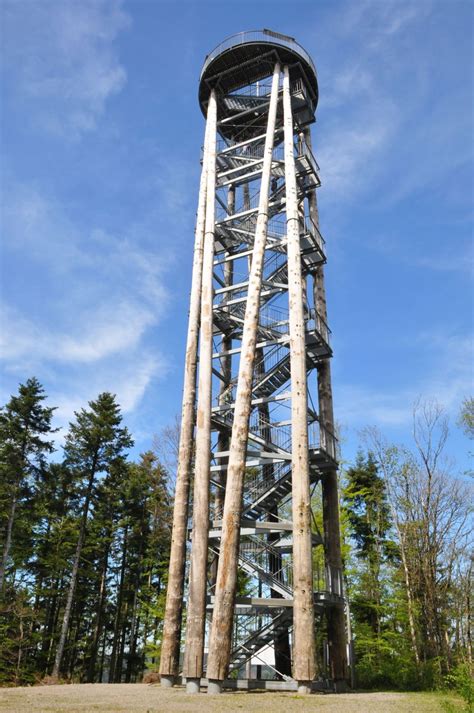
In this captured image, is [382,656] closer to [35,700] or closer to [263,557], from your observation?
[263,557]

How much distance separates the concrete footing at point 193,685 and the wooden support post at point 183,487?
4.44ft

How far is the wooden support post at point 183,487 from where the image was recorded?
14.2 meters

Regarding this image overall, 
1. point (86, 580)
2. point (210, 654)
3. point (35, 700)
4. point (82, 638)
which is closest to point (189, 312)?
point (210, 654)

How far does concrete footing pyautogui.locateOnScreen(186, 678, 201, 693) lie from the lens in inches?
495

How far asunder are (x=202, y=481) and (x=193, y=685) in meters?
4.78

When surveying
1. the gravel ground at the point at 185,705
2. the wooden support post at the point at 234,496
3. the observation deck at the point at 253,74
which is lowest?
the gravel ground at the point at 185,705

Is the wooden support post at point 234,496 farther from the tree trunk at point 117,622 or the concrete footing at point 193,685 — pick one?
the tree trunk at point 117,622

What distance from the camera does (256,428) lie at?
691 inches

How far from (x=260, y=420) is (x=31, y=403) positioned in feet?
46.2

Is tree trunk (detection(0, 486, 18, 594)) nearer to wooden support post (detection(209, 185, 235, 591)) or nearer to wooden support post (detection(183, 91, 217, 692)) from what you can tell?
wooden support post (detection(209, 185, 235, 591))

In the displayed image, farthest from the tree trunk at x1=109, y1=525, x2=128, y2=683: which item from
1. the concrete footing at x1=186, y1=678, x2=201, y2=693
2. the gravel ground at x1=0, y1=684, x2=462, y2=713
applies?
the gravel ground at x1=0, y1=684, x2=462, y2=713

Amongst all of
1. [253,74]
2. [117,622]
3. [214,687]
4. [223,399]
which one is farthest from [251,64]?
[117,622]

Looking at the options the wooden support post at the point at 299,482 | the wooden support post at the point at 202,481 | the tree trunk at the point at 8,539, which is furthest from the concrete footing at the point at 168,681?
the tree trunk at the point at 8,539

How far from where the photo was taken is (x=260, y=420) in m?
18.5
